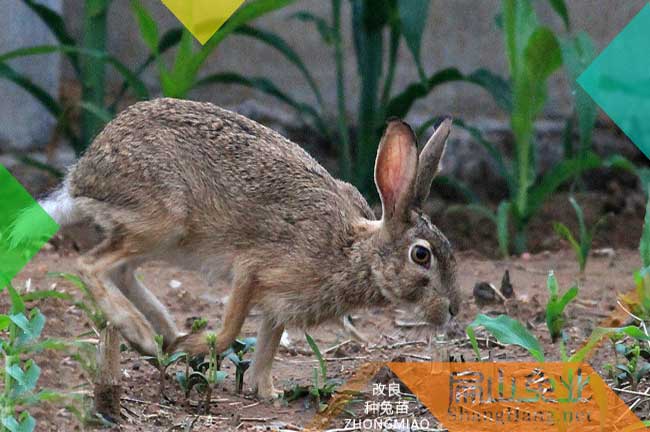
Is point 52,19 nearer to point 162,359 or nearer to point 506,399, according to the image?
point 162,359

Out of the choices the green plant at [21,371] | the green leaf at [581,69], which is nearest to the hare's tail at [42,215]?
the green plant at [21,371]

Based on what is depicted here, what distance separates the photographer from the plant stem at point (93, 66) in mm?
6578

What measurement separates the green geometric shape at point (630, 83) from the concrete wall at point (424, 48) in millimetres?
1037

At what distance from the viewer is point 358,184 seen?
22.5 feet

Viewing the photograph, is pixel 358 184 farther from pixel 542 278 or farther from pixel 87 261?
pixel 87 261

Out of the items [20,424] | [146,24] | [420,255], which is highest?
[146,24]

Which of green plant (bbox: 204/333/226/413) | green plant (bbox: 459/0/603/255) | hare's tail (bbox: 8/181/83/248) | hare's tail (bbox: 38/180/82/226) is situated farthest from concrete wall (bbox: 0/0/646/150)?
green plant (bbox: 204/333/226/413)

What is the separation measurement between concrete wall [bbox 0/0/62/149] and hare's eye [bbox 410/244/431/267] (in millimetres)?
4149

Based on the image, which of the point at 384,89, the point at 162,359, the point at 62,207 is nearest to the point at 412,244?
the point at 162,359

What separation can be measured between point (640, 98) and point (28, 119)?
13.3ft

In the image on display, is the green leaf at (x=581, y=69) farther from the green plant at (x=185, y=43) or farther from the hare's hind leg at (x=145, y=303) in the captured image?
the hare's hind leg at (x=145, y=303)

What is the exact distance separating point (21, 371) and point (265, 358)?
1.11 meters

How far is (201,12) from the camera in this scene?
11.9 feet

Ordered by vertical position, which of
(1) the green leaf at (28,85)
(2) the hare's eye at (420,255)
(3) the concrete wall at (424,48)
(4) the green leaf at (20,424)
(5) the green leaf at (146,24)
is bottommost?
(4) the green leaf at (20,424)
